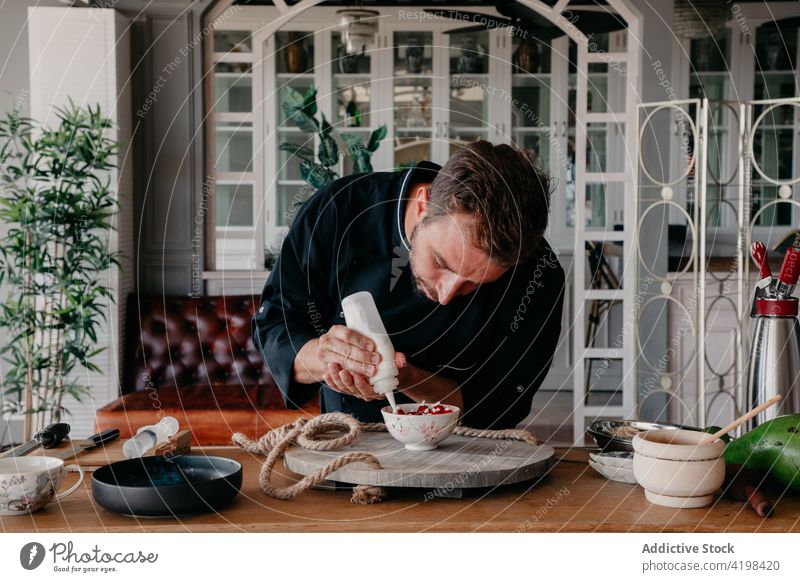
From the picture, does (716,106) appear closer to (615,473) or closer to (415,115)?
(415,115)

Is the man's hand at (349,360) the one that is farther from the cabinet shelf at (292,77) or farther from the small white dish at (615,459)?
the cabinet shelf at (292,77)

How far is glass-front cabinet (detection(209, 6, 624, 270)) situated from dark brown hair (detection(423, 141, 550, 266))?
4.00 m

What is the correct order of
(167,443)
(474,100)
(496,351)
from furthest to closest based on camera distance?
(474,100)
(496,351)
(167,443)

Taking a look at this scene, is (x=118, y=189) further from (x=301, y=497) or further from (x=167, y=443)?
(x=301, y=497)

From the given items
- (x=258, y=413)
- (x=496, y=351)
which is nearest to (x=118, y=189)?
(x=258, y=413)

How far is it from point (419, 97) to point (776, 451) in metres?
4.99

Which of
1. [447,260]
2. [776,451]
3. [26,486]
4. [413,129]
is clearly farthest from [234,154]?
[776,451]

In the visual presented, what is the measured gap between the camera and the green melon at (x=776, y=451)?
4.16 ft

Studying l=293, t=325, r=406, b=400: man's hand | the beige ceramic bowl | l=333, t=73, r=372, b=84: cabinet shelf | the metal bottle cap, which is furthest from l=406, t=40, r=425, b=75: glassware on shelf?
the beige ceramic bowl

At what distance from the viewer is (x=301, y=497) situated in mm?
1269

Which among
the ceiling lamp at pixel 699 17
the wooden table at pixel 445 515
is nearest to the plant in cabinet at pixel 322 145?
the ceiling lamp at pixel 699 17

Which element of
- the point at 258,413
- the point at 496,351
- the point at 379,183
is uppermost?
the point at 379,183
